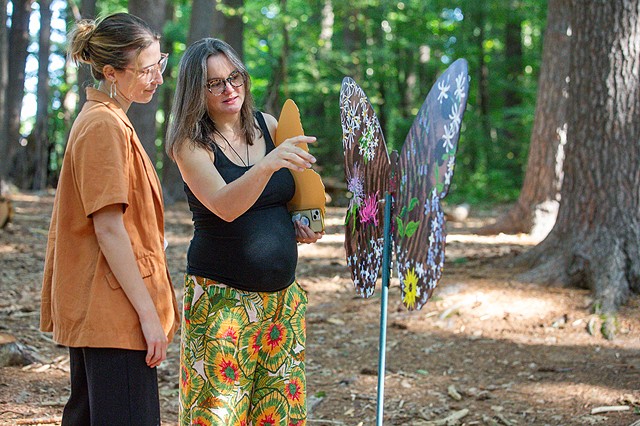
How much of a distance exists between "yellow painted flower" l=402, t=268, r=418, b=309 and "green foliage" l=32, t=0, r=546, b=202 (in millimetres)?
12564

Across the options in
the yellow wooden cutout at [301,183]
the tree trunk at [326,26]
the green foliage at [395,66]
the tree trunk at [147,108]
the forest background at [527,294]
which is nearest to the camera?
the yellow wooden cutout at [301,183]

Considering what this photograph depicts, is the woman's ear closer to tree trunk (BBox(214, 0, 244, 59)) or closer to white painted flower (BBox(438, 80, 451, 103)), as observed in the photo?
white painted flower (BBox(438, 80, 451, 103))

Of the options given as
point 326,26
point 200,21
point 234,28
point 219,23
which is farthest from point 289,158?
point 326,26

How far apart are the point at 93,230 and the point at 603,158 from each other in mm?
4269

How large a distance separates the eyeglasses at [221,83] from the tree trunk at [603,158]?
3.62m

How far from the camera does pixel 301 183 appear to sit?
2.56 meters

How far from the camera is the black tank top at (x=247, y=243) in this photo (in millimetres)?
2432

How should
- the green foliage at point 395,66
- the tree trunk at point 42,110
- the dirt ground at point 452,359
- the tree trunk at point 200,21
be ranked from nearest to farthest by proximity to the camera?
the dirt ground at point 452,359 → the tree trunk at point 200,21 → the green foliage at point 395,66 → the tree trunk at point 42,110

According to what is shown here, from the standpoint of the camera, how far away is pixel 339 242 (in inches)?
356

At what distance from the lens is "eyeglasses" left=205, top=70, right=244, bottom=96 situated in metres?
2.39

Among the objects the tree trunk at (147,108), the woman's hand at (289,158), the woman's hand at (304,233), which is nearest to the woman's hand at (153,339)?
the woman's hand at (289,158)

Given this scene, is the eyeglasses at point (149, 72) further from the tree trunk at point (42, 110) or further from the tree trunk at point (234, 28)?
the tree trunk at point (42, 110)

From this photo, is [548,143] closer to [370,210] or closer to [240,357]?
[370,210]

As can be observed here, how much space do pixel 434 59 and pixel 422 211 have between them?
20.5 meters
